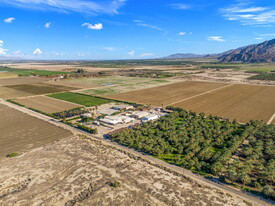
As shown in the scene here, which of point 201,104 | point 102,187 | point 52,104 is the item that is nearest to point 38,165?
point 102,187

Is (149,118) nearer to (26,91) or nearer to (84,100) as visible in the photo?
(84,100)


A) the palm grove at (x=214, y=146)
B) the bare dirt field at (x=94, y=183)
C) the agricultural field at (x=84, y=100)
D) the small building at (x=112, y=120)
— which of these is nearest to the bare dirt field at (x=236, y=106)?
the palm grove at (x=214, y=146)

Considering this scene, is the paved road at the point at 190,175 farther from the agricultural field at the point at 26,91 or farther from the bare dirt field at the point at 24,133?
the agricultural field at the point at 26,91

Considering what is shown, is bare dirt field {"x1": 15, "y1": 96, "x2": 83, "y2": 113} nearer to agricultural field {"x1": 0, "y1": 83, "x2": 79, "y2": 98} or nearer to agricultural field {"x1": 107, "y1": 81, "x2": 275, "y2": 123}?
agricultural field {"x1": 0, "y1": 83, "x2": 79, "y2": 98}

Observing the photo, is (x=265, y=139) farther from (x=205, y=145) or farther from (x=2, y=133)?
(x=2, y=133)

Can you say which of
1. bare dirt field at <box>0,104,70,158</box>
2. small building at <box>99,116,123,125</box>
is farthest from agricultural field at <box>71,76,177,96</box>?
bare dirt field at <box>0,104,70,158</box>

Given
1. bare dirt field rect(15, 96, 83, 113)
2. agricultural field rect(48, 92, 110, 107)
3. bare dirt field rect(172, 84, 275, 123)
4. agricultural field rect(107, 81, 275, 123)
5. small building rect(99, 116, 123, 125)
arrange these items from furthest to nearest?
agricultural field rect(48, 92, 110, 107) < bare dirt field rect(15, 96, 83, 113) < agricultural field rect(107, 81, 275, 123) < bare dirt field rect(172, 84, 275, 123) < small building rect(99, 116, 123, 125)
